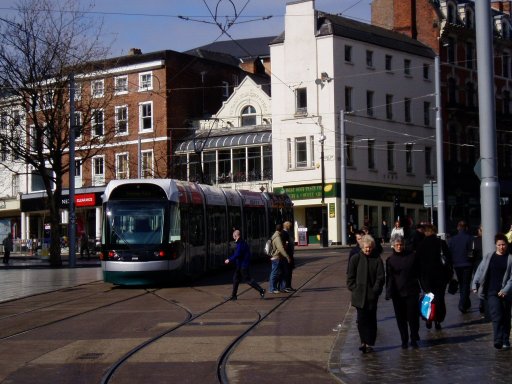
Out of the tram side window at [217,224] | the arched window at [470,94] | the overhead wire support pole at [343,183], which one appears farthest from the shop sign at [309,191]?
the tram side window at [217,224]

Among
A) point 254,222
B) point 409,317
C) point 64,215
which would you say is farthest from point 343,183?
point 409,317

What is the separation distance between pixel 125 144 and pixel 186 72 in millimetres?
6821

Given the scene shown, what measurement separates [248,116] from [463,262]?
49637mm

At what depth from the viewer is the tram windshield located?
85.2 ft

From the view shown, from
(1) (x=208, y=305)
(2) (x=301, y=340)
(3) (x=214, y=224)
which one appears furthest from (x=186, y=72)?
(2) (x=301, y=340)

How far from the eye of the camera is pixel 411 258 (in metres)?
13.4

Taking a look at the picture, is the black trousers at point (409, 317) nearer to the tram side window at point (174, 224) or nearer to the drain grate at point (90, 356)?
the drain grate at point (90, 356)

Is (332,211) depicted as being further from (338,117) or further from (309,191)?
(338,117)

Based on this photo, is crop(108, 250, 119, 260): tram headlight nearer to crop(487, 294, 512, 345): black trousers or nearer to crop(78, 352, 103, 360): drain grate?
crop(78, 352, 103, 360): drain grate

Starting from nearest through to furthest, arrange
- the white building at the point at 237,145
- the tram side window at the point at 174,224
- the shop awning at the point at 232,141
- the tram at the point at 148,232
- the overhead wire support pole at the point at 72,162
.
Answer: the tram at the point at 148,232 → the tram side window at the point at 174,224 → the overhead wire support pole at the point at 72,162 → the shop awning at the point at 232,141 → the white building at the point at 237,145

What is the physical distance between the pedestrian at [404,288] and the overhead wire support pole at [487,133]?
89.9 inches

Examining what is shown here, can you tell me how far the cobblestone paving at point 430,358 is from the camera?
10984 mm

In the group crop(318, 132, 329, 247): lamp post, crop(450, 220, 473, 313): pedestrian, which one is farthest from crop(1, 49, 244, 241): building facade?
crop(450, 220, 473, 313): pedestrian

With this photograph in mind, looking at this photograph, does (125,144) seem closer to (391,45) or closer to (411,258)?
(391,45)
